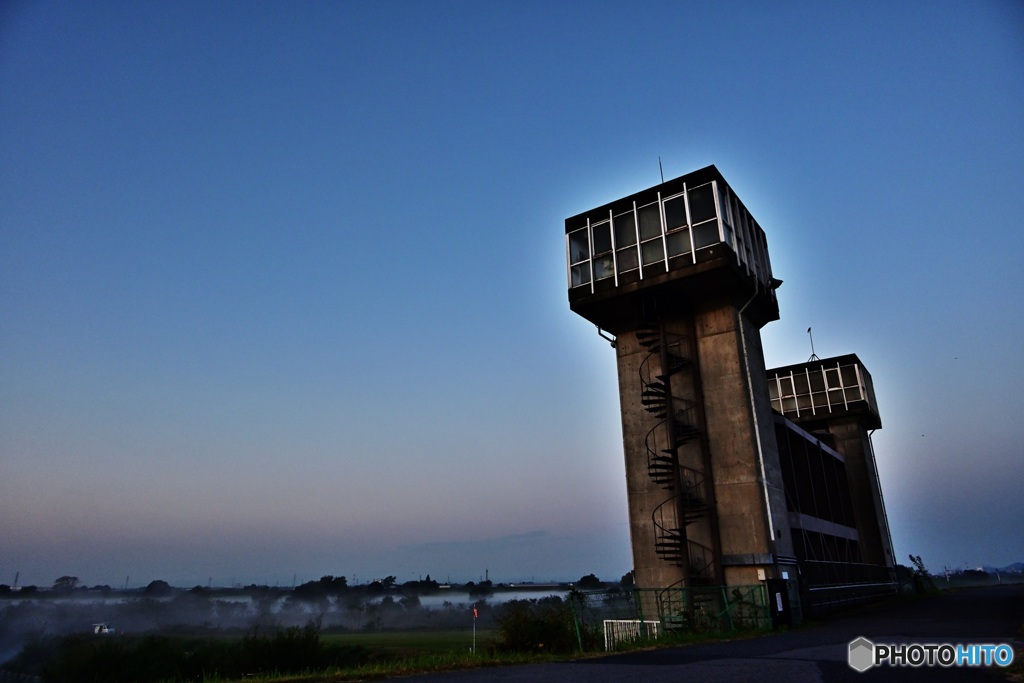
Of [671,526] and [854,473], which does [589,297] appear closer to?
[671,526]

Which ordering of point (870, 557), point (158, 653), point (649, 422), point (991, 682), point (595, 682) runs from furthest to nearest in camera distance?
point (158, 653) → point (870, 557) → point (649, 422) → point (595, 682) → point (991, 682)

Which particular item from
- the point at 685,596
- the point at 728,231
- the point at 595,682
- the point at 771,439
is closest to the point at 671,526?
the point at 685,596

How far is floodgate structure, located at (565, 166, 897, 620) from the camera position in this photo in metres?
25.5

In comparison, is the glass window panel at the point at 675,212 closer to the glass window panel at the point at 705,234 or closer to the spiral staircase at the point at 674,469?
the glass window panel at the point at 705,234

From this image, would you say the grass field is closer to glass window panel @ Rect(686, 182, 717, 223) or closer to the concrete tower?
the concrete tower

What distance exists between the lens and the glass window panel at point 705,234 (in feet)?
89.9

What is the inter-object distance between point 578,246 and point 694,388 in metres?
10.1

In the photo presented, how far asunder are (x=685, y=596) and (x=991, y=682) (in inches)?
603

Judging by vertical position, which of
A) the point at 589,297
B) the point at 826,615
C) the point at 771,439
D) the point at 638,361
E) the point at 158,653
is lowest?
the point at 158,653

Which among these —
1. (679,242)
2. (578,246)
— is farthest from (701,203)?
(578,246)

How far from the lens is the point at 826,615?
3036 cm

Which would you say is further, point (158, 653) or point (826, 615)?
point (158, 653)

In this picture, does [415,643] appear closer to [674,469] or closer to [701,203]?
[674,469]

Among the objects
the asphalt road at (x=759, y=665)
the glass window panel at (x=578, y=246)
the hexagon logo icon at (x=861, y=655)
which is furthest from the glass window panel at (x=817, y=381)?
the hexagon logo icon at (x=861, y=655)
